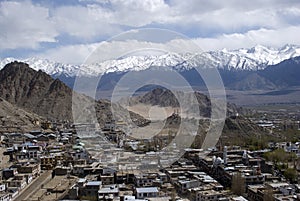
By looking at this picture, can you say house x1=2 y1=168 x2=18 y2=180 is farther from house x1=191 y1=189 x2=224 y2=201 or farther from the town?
house x1=191 y1=189 x2=224 y2=201

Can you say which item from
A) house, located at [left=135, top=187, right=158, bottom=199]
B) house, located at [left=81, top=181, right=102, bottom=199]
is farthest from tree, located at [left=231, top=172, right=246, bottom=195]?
house, located at [left=81, top=181, right=102, bottom=199]

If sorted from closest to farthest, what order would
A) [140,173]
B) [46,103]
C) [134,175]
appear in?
1. [134,175]
2. [140,173]
3. [46,103]

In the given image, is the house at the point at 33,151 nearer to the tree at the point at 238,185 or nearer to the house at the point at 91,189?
the house at the point at 91,189

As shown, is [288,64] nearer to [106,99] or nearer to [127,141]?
[106,99]

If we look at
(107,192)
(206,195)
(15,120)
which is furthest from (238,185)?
(15,120)

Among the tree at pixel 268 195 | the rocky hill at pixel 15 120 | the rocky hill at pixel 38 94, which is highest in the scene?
the rocky hill at pixel 38 94

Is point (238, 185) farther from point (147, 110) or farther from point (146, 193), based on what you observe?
point (147, 110)

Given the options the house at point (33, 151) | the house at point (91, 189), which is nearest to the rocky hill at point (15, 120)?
the house at point (33, 151)
